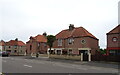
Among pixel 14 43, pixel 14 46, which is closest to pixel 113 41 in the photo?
pixel 14 46

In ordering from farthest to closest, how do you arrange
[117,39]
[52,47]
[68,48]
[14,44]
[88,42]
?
[14,44] → [52,47] → [68,48] → [88,42] → [117,39]

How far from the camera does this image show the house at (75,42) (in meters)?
46.3

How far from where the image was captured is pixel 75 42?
4841cm

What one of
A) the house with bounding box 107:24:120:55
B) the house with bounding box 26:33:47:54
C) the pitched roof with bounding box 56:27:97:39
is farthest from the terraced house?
the house with bounding box 107:24:120:55

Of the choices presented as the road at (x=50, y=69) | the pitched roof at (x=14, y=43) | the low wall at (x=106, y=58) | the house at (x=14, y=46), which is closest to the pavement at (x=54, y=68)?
the road at (x=50, y=69)

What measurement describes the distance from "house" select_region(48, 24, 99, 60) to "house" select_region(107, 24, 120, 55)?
6642mm

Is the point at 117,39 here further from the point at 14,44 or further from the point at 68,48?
the point at 14,44

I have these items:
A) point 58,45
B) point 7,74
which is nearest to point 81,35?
point 58,45

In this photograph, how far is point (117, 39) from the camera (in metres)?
38.4

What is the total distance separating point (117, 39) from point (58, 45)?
19355 mm

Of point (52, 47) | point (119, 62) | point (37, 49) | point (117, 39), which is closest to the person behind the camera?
point (119, 62)

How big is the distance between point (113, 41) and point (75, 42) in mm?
11830

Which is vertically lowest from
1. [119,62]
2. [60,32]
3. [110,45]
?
[119,62]

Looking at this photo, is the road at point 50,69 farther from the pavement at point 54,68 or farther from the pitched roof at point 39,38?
the pitched roof at point 39,38
